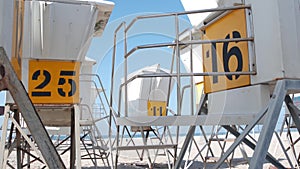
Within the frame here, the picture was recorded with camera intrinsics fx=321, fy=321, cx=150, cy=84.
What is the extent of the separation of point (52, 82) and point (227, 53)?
7.00 feet

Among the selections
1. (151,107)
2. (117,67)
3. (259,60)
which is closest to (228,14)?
(259,60)

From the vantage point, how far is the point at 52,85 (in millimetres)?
3824

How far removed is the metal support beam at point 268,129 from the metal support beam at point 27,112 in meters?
1.16

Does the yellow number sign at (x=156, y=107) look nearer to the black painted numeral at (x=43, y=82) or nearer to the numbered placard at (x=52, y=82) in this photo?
the numbered placard at (x=52, y=82)

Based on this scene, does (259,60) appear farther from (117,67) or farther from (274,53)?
(117,67)

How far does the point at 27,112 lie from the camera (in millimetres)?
1605

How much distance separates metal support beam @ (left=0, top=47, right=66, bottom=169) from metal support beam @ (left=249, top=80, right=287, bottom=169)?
45.6 inches

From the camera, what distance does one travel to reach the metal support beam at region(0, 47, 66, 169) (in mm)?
1571

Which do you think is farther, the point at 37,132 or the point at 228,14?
the point at 228,14

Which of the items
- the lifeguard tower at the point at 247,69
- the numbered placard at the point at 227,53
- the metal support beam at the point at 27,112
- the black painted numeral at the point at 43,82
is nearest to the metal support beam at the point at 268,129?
the lifeguard tower at the point at 247,69

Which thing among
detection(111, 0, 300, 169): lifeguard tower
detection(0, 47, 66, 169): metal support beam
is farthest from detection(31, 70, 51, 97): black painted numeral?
detection(0, 47, 66, 169): metal support beam

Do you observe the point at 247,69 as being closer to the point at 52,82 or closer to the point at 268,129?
the point at 268,129

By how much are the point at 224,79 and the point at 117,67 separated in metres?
1.29

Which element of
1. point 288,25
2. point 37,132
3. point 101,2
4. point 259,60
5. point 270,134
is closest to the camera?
point 37,132
